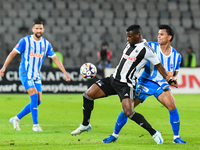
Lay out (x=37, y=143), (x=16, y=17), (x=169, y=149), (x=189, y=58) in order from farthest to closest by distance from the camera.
A: (x=16, y=17) < (x=189, y=58) < (x=37, y=143) < (x=169, y=149)

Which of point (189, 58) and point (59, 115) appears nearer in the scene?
point (59, 115)

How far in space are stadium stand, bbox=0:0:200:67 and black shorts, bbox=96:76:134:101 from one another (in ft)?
40.6

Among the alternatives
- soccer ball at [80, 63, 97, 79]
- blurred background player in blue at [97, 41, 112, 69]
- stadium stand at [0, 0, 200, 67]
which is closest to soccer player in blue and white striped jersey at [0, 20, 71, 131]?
soccer ball at [80, 63, 97, 79]

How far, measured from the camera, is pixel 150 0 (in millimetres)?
22734

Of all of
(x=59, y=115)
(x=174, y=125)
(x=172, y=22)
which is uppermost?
(x=172, y=22)

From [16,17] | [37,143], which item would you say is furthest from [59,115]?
[16,17]

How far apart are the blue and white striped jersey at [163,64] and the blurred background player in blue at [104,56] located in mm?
11671

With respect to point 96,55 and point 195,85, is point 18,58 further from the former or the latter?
point 195,85

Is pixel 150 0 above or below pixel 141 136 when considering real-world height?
above

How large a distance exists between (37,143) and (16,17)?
52.4ft

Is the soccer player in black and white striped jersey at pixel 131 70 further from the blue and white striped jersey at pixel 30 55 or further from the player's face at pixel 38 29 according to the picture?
the player's face at pixel 38 29

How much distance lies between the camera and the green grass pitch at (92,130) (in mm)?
5273

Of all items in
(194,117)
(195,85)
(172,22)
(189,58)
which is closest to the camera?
(194,117)

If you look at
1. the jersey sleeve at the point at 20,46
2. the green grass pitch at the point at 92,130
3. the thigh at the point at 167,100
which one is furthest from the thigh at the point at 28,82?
the thigh at the point at 167,100
